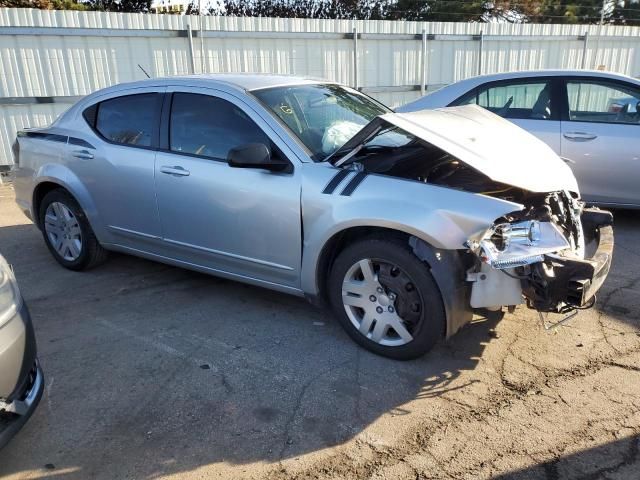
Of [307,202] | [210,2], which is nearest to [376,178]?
[307,202]

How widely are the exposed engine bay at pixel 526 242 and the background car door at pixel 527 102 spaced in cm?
244

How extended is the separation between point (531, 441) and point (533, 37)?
39.0 feet

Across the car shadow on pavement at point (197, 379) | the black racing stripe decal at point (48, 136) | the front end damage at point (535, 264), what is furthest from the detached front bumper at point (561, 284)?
the black racing stripe decal at point (48, 136)

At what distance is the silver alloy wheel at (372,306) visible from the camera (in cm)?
335

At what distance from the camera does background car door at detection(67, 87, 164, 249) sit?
434cm

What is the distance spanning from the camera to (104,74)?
9477 millimetres

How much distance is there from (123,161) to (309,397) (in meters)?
2.51

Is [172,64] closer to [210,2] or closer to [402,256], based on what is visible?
[402,256]

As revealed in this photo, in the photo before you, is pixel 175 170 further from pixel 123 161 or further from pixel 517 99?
pixel 517 99

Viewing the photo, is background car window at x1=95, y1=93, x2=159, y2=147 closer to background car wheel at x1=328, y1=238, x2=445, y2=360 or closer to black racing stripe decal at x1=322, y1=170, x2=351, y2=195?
black racing stripe decal at x1=322, y1=170, x2=351, y2=195

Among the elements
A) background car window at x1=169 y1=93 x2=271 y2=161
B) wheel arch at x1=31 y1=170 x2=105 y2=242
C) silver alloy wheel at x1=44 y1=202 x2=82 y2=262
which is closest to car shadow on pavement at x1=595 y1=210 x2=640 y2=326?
background car window at x1=169 y1=93 x2=271 y2=161

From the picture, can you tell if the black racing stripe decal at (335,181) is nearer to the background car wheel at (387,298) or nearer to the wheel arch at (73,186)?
the background car wheel at (387,298)

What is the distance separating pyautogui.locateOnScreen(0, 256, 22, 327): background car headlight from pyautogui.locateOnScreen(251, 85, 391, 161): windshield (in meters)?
1.91

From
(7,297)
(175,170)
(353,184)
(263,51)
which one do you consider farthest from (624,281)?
(263,51)
